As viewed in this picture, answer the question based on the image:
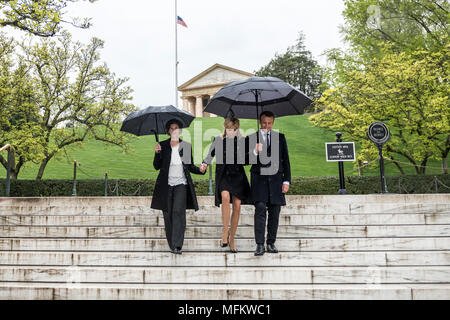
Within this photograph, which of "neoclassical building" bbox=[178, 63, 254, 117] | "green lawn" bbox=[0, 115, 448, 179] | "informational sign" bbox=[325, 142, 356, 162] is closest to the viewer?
"informational sign" bbox=[325, 142, 356, 162]

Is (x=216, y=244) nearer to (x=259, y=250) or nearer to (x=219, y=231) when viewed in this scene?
(x=219, y=231)

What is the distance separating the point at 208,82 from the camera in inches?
2296

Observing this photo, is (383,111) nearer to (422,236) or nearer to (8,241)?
(422,236)

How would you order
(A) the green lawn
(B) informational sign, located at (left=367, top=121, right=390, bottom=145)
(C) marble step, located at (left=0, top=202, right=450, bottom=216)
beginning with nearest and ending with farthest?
1. (C) marble step, located at (left=0, top=202, right=450, bottom=216)
2. (B) informational sign, located at (left=367, top=121, right=390, bottom=145)
3. (A) the green lawn

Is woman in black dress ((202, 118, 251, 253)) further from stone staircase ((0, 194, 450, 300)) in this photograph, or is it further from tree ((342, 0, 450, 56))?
tree ((342, 0, 450, 56))

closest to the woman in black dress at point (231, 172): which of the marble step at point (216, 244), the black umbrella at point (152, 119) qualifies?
the marble step at point (216, 244)

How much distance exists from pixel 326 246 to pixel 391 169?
849 inches

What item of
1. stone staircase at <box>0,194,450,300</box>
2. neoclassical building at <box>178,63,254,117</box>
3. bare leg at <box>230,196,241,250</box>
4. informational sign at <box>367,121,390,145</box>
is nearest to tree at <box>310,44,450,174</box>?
informational sign at <box>367,121,390,145</box>

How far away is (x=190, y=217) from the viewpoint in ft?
22.2

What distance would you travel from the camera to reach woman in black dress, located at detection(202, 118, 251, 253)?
5.29 m

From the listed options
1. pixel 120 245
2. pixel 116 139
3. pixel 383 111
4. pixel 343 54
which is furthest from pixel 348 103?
pixel 120 245

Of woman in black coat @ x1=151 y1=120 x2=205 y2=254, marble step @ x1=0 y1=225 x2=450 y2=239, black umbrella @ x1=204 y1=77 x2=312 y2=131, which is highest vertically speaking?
black umbrella @ x1=204 y1=77 x2=312 y2=131
